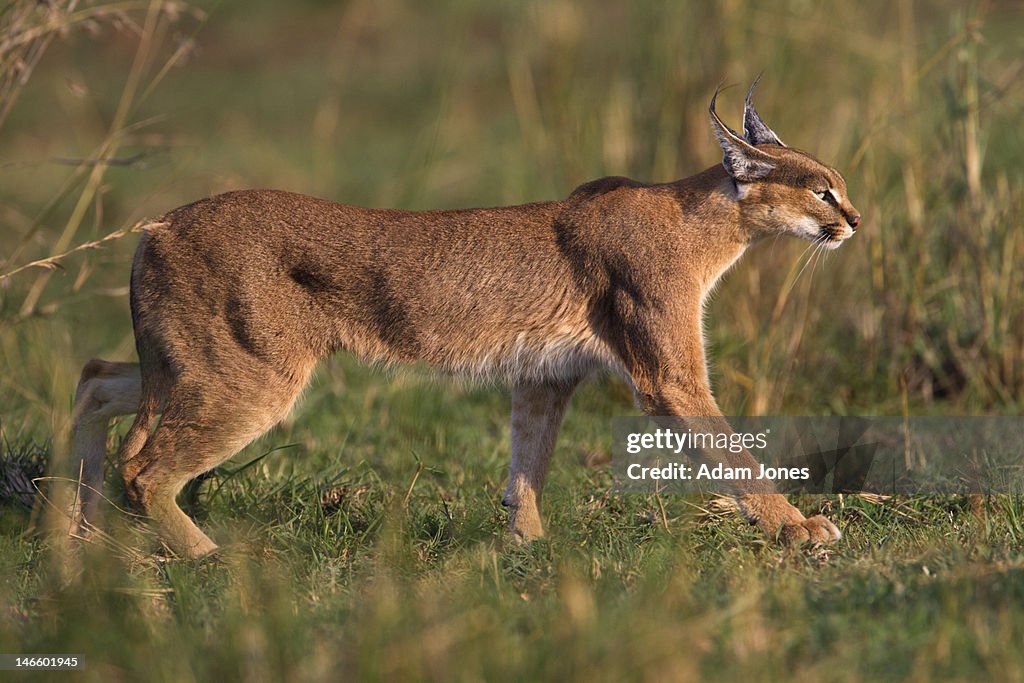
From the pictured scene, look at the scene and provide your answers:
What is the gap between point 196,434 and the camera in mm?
4730

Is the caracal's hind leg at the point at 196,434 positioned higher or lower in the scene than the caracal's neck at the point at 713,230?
lower

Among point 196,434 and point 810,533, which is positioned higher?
point 196,434

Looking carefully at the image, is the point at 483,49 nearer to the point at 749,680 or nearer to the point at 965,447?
the point at 965,447

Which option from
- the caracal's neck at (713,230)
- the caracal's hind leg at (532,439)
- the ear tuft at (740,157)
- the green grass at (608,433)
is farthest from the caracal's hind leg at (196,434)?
the ear tuft at (740,157)

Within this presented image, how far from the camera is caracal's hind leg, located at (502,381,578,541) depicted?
16.9ft

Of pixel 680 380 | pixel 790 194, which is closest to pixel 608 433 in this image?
pixel 680 380

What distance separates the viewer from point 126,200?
12766mm

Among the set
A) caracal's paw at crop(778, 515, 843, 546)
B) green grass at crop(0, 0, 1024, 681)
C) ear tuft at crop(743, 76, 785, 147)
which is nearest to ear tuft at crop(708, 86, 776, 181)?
ear tuft at crop(743, 76, 785, 147)

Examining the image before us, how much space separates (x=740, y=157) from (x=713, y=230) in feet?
1.03

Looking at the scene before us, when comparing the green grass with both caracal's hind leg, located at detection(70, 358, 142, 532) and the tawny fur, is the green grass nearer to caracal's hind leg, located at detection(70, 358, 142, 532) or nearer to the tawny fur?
caracal's hind leg, located at detection(70, 358, 142, 532)

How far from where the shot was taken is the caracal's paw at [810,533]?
4.46 meters

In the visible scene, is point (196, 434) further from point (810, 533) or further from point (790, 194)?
point (790, 194)

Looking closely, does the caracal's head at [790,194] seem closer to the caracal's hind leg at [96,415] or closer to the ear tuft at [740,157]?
the ear tuft at [740,157]

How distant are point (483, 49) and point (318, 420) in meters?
12.8
